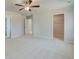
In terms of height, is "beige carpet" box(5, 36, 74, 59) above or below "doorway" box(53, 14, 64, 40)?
below

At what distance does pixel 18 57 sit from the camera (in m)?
3.07

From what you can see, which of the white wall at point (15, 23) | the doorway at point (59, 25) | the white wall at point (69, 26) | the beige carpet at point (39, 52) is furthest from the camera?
the doorway at point (59, 25)

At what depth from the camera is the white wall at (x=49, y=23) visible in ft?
18.5

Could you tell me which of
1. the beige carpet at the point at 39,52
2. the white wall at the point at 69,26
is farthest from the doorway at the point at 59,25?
the beige carpet at the point at 39,52

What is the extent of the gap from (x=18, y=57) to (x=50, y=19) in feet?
14.8

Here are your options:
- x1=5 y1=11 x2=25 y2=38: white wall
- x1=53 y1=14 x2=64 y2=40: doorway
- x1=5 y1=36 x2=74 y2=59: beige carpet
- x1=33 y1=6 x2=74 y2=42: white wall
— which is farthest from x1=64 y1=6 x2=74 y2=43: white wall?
x1=5 y1=11 x2=25 y2=38: white wall

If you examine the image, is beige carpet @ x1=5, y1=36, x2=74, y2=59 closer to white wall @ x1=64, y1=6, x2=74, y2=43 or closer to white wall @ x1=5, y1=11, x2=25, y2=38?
white wall @ x1=64, y1=6, x2=74, y2=43

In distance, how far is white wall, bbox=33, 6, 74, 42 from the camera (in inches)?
222

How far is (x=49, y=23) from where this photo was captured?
7.06 meters

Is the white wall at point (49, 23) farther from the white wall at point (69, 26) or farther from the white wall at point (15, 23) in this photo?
the white wall at point (15, 23)

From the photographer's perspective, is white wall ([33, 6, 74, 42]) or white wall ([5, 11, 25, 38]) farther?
white wall ([5, 11, 25, 38])
